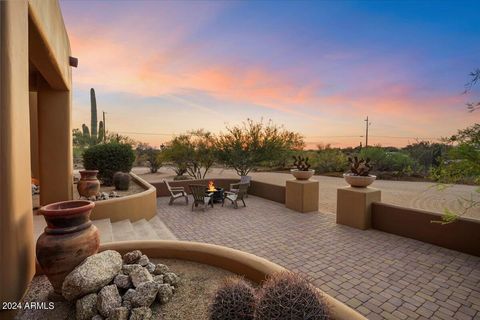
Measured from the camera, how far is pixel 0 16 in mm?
1897

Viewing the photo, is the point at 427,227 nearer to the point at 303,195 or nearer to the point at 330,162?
the point at 303,195

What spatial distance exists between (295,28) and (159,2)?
5.02m

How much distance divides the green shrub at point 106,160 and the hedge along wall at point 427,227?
10065mm

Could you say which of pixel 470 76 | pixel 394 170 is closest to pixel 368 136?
pixel 394 170

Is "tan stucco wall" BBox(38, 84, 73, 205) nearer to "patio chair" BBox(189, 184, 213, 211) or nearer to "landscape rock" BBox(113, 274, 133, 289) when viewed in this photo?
"patio chair" BBox(189, 184, 213, 211)

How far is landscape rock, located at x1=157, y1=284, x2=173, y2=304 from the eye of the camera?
241 centimetres

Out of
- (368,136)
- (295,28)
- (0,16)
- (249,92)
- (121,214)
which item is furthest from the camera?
(368,136)

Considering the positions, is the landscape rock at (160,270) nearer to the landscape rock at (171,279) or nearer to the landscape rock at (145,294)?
the landscape rock at (171,279)

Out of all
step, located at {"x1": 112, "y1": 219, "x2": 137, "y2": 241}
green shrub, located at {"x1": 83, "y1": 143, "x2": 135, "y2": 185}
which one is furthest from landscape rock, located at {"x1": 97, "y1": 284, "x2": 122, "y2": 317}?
green shrub, located at {"x1": 83, "y1": 143, "x2": 135, "y2": 185}

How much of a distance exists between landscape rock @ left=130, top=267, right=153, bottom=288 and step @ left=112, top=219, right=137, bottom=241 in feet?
8.02

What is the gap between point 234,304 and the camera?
6.09 feet

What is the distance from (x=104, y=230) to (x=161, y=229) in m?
1.55

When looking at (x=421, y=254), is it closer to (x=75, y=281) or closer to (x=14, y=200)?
(x=75, y=281)

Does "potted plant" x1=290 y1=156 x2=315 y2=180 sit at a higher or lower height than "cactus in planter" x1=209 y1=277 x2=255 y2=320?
higher
